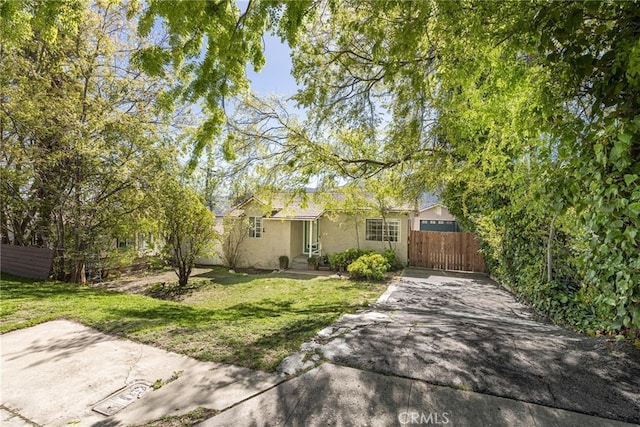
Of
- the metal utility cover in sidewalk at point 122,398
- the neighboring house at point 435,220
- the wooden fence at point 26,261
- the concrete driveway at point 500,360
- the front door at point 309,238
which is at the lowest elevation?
the metal utility cover in sidewalk at point 122,398

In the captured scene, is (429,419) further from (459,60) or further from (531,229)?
(531,229)

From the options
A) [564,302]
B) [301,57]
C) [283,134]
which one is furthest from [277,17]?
[564,302]

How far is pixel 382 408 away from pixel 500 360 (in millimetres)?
1463

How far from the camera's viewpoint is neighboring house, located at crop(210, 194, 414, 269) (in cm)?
1569

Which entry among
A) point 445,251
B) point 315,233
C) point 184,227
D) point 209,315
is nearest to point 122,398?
point 209,315

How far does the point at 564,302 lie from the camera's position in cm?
547

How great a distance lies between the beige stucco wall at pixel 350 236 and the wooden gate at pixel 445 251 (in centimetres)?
56

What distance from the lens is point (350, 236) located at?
1661cm

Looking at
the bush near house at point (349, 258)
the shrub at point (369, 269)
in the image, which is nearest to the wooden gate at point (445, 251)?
the bush near house at point (349, 258)

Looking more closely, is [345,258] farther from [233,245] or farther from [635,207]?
[635,207]

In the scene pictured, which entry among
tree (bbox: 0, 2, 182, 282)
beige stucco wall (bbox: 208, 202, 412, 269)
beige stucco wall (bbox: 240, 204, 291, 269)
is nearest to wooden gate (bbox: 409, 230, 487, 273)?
beige stucco wall (bbox: 208, 202, 412, 269)

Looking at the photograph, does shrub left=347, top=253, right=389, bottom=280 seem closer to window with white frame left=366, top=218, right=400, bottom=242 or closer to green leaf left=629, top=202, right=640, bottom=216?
window with white frame left=366, top=218, right=400, bottom=242

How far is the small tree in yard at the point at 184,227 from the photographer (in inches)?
421

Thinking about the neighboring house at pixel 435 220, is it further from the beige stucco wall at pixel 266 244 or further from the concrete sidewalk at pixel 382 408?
the concrete sidewalk at pixel 382 408
